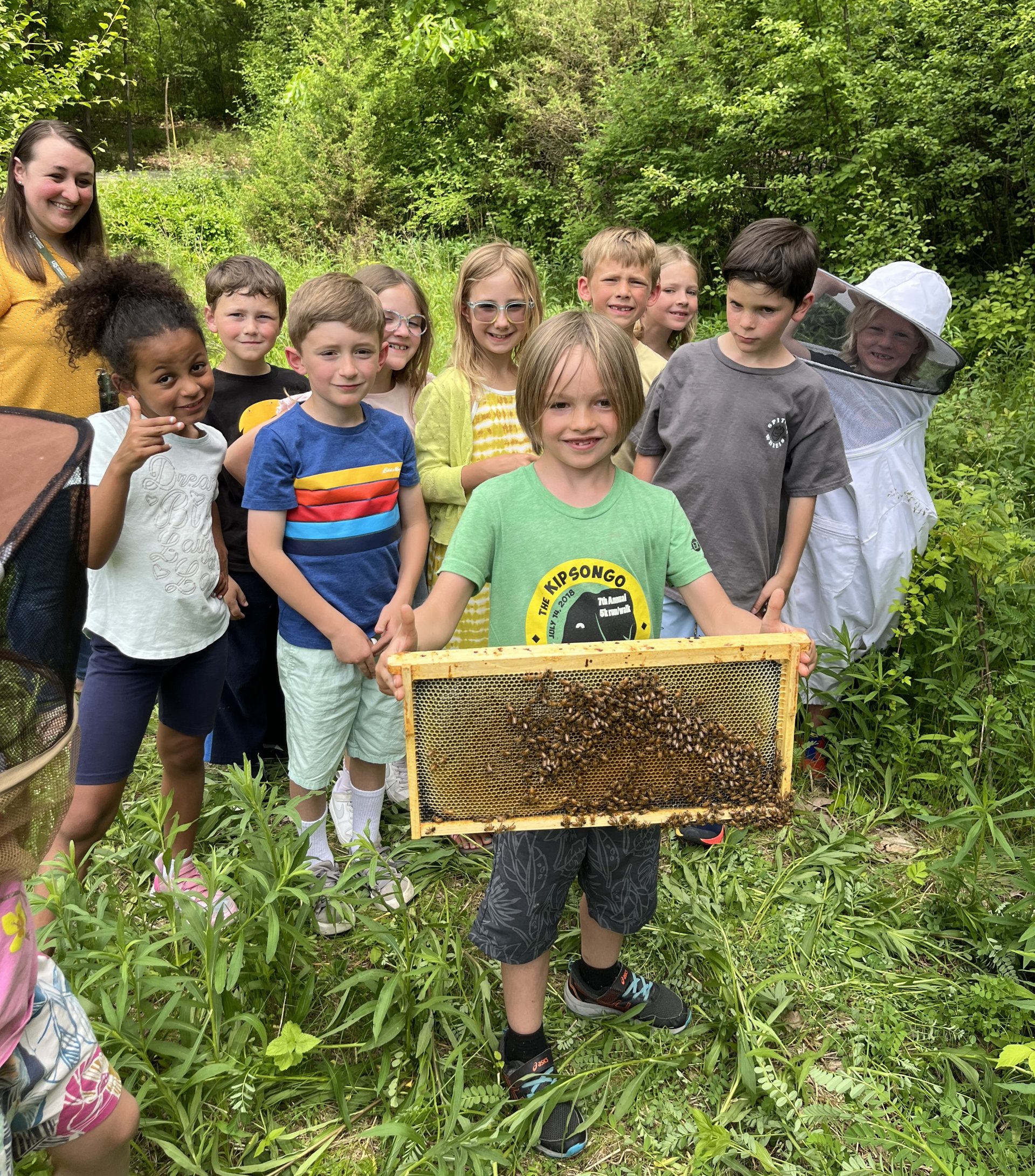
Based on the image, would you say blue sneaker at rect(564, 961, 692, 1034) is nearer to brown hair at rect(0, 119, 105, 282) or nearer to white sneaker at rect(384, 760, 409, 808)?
white sneaker at rect(384, 760, 409, 808)

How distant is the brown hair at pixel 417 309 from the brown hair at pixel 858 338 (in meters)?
1.74

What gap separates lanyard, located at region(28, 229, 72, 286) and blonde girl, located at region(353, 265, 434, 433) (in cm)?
124

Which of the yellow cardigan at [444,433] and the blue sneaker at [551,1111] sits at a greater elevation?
the yellow cardigan at [444,433]

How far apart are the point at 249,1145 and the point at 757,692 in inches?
70.8

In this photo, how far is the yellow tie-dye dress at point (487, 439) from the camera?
11.1 feet

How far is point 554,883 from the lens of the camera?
2.26 metres

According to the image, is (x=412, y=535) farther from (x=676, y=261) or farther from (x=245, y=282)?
(x=676, y=261)

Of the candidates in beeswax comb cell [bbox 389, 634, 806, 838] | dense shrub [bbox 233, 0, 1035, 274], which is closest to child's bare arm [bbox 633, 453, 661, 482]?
beeswax comb cell [bbox 389, 634, 806, 838]

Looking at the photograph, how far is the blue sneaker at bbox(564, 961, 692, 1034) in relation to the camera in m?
2.65

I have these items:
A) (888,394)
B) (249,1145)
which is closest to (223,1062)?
(249,1145)

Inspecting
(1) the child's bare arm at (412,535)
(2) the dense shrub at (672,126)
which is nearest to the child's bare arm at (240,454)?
(1) the child's bare arm at (412,535)

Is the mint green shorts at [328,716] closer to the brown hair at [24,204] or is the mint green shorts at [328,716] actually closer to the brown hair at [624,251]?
the brown hair at [24,204]

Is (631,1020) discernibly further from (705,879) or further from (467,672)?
(467,672)

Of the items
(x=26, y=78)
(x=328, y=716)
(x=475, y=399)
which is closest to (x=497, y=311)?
(x=475, y=399)
